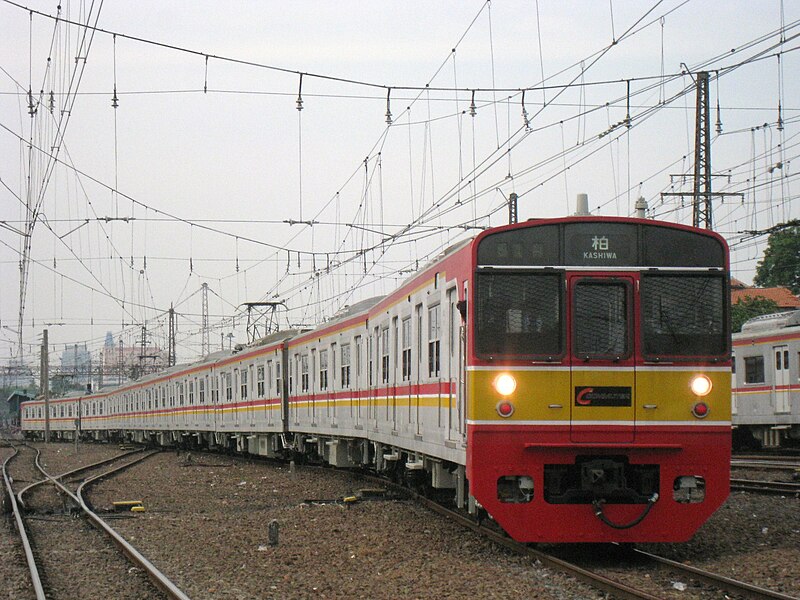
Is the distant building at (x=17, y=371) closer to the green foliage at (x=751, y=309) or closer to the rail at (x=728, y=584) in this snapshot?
the green foliage at (x=751, y=309)

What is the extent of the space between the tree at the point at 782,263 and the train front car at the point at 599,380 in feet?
200

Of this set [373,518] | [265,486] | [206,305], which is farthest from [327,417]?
[206,305]

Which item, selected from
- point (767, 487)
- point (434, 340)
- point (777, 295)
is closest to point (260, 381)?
point (767, 487)

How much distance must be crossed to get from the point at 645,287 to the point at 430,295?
3.04 metres

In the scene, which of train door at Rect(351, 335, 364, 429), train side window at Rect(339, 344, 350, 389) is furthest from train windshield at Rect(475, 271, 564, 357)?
train side window at Rect(339, 344, 350, 389)

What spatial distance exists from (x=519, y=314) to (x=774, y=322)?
58.7 feet

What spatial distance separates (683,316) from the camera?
388 inches

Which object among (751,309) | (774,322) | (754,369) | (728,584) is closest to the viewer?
(728,584)

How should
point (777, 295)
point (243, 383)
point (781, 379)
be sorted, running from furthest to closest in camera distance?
point (777, 295) < point (243, 383) < point (781, 379)

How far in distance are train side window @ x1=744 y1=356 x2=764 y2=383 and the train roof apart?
67 centimetres

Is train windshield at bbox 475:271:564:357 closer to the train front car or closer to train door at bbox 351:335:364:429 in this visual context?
the train front car

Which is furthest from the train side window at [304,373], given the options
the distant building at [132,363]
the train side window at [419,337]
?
the distant building at [132,363]

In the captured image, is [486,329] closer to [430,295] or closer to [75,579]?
[430,295]

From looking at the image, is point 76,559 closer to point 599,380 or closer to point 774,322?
point 599,380
